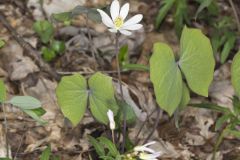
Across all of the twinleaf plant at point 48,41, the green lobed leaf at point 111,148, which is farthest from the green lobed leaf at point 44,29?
the green lobed leaf at point 111,148

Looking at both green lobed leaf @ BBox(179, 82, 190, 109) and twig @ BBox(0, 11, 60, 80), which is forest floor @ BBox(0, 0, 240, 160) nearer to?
twig @ BBox(0, 11, 60, 80)

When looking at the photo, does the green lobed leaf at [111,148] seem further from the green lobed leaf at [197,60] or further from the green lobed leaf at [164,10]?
the green lobed leaf at [164,10]

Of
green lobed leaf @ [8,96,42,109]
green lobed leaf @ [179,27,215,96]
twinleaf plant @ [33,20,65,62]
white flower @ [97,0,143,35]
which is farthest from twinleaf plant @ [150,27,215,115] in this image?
twinleaf plant @ [33,20,65,62]

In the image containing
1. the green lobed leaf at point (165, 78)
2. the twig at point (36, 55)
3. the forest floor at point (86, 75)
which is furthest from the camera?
the twig at point (36, 55)

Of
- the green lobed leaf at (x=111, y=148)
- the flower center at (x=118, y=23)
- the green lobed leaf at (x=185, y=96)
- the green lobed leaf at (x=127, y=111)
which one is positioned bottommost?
the green lobed leaf at (x=111, y=148)

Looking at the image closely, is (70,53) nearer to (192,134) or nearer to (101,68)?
(101,68)

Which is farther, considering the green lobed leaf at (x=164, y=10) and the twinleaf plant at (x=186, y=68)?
the green lobed leaf at (x=164, y=10)

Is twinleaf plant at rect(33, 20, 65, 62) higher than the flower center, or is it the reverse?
the flower center
